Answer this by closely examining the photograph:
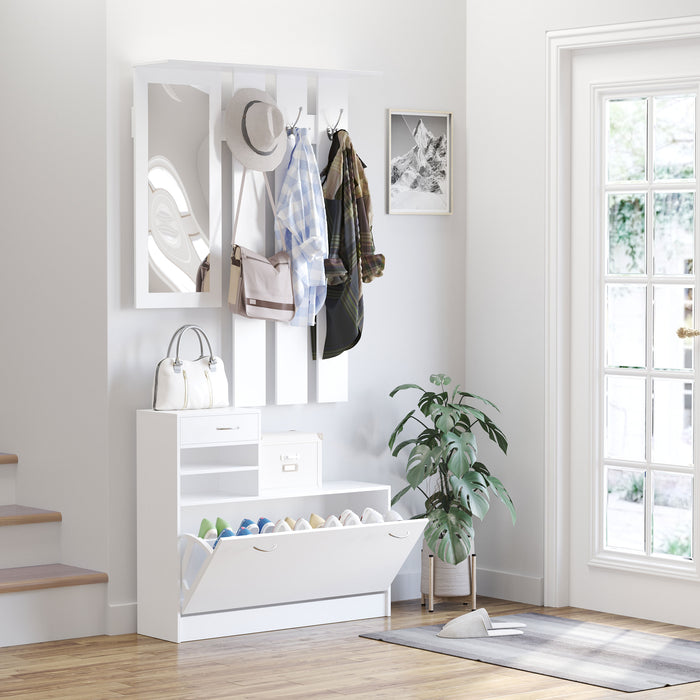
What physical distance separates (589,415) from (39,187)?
236cm

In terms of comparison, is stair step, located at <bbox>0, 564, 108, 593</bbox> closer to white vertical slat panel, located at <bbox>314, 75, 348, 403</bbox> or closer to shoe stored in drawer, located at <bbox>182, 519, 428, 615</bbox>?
shoe stored in drawer, located at <bbox>182, 519, 428, 615</bbox>

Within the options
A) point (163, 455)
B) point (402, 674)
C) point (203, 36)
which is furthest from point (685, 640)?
point (203, 36)

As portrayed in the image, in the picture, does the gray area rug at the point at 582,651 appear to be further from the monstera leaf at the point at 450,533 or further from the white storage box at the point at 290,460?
the white storage box at the point at 290,460

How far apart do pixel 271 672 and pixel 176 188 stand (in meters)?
1.79

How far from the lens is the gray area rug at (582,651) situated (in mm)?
4148

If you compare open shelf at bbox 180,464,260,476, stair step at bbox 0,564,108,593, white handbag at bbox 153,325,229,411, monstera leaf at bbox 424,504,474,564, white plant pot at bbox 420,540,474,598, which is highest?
white handbag at bbox 153,325,229,411

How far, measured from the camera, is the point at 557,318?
5.25 metres

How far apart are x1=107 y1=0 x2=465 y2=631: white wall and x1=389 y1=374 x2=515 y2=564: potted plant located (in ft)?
0.63

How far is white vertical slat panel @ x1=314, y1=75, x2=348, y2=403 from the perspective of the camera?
515 centimetres

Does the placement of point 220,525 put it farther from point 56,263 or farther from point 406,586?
point 56,263

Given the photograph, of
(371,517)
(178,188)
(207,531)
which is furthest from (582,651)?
(178,188)

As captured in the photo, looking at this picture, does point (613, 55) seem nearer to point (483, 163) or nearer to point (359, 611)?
point (483, 163)

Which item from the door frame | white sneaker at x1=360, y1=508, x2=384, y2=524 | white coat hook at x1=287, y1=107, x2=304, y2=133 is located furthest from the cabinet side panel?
the door frame

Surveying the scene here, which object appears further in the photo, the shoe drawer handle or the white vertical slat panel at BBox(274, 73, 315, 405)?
the white vertical slat panel at BBox(274, 73, 315, 405)
